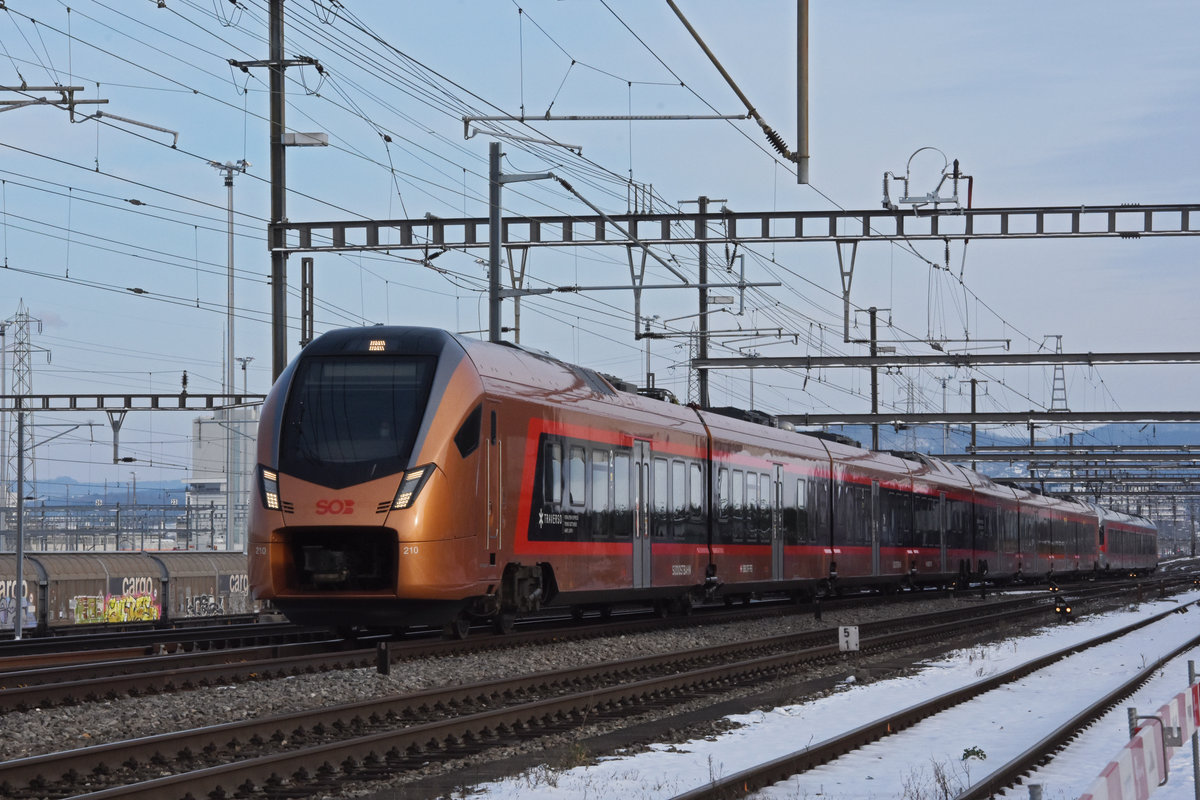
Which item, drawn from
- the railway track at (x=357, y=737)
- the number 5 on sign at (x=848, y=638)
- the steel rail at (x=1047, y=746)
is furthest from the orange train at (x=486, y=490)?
the steel rail at (x=1047, y=746)

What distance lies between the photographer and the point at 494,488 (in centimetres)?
1800

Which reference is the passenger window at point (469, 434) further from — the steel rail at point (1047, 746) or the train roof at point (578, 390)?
the steel rail at point (1047, 746)

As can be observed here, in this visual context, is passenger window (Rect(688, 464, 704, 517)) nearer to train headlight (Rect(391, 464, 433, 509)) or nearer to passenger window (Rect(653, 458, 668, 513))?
passenger window (Rect(653, 458, 668, 513))

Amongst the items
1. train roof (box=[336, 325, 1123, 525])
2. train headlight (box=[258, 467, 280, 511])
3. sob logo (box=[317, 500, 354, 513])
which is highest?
train roof (box=[336, 325, 1123, 525])

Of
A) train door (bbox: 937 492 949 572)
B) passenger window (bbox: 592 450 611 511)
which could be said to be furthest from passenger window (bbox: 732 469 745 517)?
train door (bbox: 937 492 949 572)

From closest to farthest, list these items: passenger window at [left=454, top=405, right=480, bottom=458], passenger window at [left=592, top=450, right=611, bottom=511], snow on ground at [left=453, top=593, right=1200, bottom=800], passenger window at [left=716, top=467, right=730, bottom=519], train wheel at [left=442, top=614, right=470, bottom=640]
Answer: snow on ground at [left=453, top=593, right=1200, bottom=800] < passenger window at [left=454, top=405, right=480, bottom=458] < train wheel at [left=442, top=614, right=470, bottom=640] < passenger window at [left=592, top=450, right=611, bottom=511] < passenger window at [left=716, top=467, right=730, bottom=519]

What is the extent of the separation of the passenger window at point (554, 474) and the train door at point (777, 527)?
971 centimetres

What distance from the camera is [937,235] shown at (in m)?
27.2

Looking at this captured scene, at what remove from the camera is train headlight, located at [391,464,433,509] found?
16609 millimetres

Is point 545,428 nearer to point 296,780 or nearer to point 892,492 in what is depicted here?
point 296,780

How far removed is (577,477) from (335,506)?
476cm

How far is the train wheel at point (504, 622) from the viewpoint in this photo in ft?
65.7

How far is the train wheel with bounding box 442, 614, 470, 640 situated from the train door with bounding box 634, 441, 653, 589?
13.0 ft

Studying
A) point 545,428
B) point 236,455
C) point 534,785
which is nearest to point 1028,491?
point 545,428
